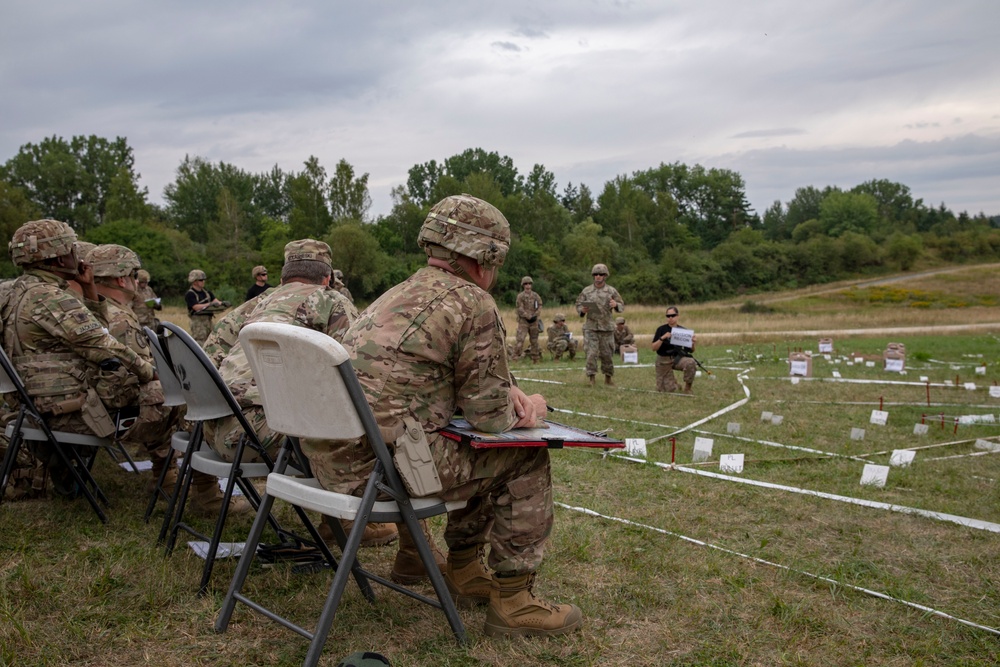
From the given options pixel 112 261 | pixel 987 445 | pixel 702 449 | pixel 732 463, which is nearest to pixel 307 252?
pixel 112 261

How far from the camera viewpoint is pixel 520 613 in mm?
3213

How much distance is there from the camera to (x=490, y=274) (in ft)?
10.8

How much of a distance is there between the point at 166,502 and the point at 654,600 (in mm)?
3260

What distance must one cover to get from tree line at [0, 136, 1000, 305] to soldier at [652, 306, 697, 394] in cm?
2900

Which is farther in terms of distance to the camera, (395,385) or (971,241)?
(971,241)

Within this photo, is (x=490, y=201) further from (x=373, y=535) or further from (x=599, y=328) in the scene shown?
(x=373, y=535)

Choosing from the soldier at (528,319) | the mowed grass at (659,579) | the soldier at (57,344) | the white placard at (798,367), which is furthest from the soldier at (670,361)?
the soldier at (57,344)

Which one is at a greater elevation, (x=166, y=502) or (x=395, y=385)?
(x=395, y=385)

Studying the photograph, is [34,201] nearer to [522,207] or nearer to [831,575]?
[522,207]

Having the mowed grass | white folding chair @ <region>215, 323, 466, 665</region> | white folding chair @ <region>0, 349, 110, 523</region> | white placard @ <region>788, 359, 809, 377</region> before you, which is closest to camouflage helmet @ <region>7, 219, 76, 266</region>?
white folding chair @ <region>0, 349, 110, 523</region>

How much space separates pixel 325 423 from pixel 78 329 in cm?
281

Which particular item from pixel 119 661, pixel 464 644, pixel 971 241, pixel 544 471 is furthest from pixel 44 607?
pixel 971 241

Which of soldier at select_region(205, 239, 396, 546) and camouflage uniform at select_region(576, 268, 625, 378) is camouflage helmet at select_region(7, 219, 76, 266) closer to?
soldier at select_region(205, 239, 396, 546)

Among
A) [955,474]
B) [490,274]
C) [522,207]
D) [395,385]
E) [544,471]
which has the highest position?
[522,207]
